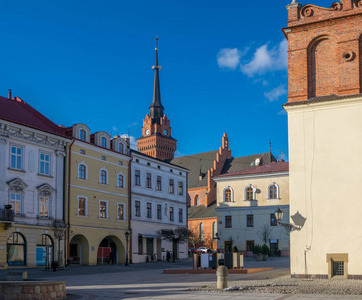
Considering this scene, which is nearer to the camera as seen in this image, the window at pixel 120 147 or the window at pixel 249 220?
the window at pixel 120 147

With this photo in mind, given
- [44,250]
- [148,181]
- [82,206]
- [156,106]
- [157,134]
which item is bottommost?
[44,250]

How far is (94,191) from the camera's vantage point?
43.9 m

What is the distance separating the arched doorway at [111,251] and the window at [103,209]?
2.39 meters

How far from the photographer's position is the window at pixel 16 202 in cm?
3581

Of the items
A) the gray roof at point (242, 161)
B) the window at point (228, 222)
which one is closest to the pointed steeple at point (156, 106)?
the gray roof at point (242, 161)

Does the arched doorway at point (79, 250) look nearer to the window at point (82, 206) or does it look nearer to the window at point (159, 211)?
the window at point (82, 206)

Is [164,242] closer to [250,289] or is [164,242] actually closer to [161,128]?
[250,289]

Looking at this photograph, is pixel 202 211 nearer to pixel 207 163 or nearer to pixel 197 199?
pixel 197 199

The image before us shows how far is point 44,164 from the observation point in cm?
3891

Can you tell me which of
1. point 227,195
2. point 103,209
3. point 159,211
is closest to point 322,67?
point 103,209

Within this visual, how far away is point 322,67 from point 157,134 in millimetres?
87986

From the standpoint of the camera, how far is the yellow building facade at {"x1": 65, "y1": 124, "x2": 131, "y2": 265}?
41.3 meters

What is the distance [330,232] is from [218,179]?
37.8 meters

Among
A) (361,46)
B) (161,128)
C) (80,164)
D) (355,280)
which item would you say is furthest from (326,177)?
(161,128)
